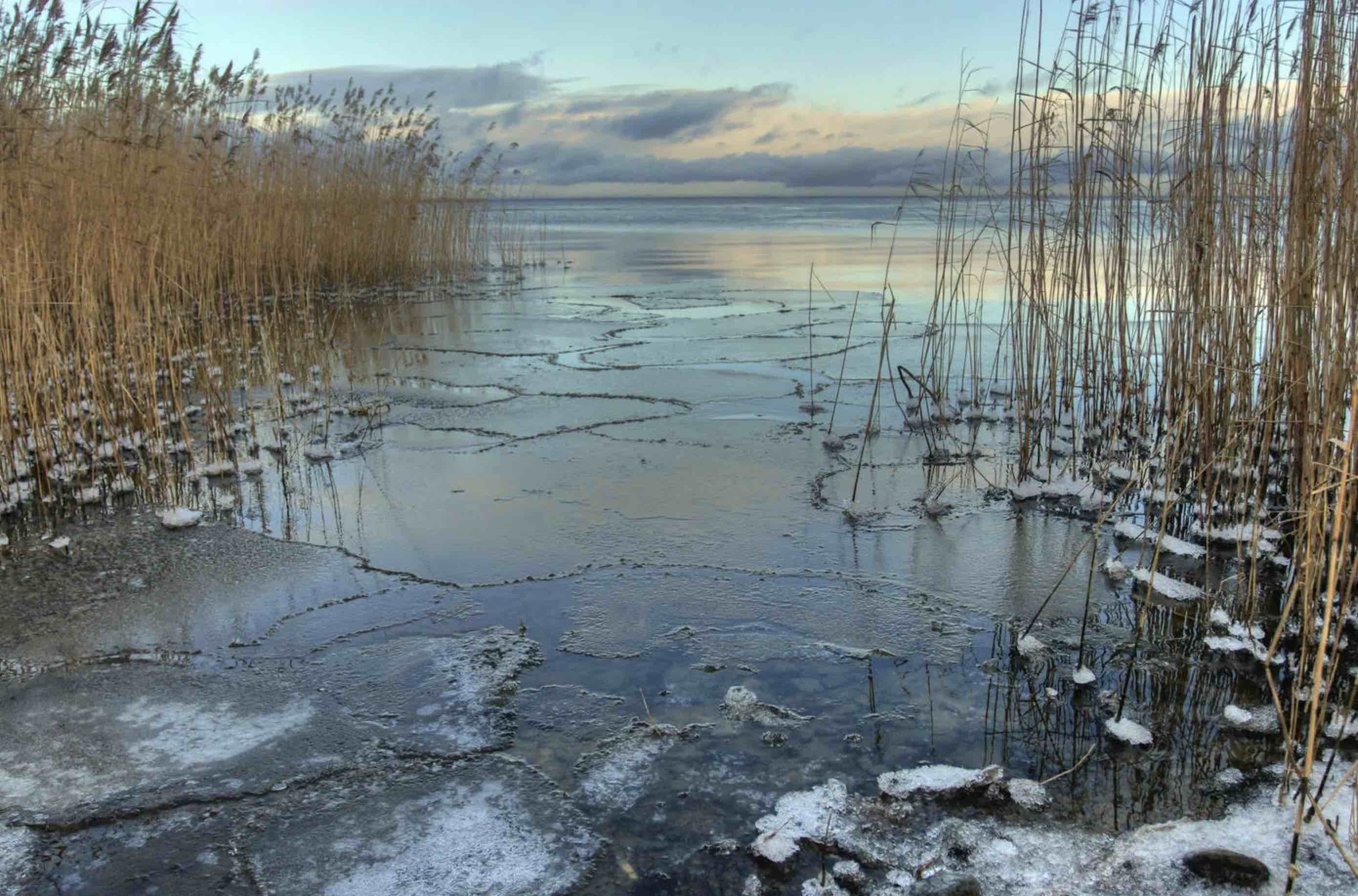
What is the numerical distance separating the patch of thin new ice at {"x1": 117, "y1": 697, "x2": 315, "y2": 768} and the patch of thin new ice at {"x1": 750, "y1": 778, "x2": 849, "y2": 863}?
111 centimetres

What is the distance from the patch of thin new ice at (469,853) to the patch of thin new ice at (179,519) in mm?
2078

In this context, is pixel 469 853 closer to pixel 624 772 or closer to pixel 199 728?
pixel 624 772

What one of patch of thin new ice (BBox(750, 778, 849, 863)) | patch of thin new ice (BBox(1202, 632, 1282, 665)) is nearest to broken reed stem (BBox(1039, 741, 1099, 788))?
patch of thin new ice (BBox(750, 778, 849, 863))

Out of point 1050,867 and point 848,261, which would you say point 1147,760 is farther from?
point 848,261

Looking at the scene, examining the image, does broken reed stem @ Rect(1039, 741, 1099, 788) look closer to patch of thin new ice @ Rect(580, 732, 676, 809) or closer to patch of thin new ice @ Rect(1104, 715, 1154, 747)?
patch of thin new ice @ Rect(1104, 715, 1154, 747)

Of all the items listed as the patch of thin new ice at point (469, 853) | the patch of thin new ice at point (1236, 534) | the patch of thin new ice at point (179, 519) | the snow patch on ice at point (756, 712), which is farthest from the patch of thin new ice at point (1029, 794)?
the patch of thin new ice at point (179, 519)

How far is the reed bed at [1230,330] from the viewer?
2.24 metres

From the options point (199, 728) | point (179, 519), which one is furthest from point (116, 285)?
point (199, 728)

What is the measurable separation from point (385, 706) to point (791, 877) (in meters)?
1.08

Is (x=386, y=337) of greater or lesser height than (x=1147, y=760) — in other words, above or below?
above

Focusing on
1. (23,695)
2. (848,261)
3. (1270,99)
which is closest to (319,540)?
(23,695)

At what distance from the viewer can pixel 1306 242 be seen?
2.81 m

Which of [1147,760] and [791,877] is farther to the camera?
[1147,760]

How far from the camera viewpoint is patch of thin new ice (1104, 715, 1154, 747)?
203 cm
